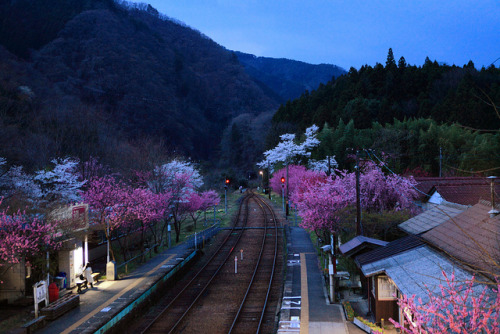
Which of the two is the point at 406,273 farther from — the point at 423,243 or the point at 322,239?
the point at 322,239

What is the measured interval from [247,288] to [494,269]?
14187mm

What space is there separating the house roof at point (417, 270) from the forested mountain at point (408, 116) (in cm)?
2396

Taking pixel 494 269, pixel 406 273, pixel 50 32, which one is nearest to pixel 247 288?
pixel 406 273

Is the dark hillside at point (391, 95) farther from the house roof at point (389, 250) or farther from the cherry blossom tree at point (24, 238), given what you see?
the cherry blossom tree at point (24, 238)

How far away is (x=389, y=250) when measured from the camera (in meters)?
12.5

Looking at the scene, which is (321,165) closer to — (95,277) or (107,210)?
(107,210)

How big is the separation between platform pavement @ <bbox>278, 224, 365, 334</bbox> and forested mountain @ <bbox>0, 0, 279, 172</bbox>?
21417 mm

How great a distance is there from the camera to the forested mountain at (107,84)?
141 feet

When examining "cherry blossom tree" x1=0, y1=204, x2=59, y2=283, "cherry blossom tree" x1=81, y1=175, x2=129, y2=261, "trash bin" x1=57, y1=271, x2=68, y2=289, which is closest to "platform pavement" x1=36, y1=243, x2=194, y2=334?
"trash bin" x1=57, y1=271, x2=68, y2=289

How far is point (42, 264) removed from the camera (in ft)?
52.4

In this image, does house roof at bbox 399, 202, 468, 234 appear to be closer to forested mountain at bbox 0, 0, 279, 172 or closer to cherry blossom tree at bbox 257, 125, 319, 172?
forested mountain at bbox 0, 0, 279, 172

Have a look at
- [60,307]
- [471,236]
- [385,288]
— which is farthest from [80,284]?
[471,236]

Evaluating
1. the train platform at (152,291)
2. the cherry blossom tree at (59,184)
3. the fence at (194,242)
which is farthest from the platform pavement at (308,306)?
the cherry blossom tree at (59,184)

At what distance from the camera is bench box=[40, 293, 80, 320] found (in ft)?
45.2
